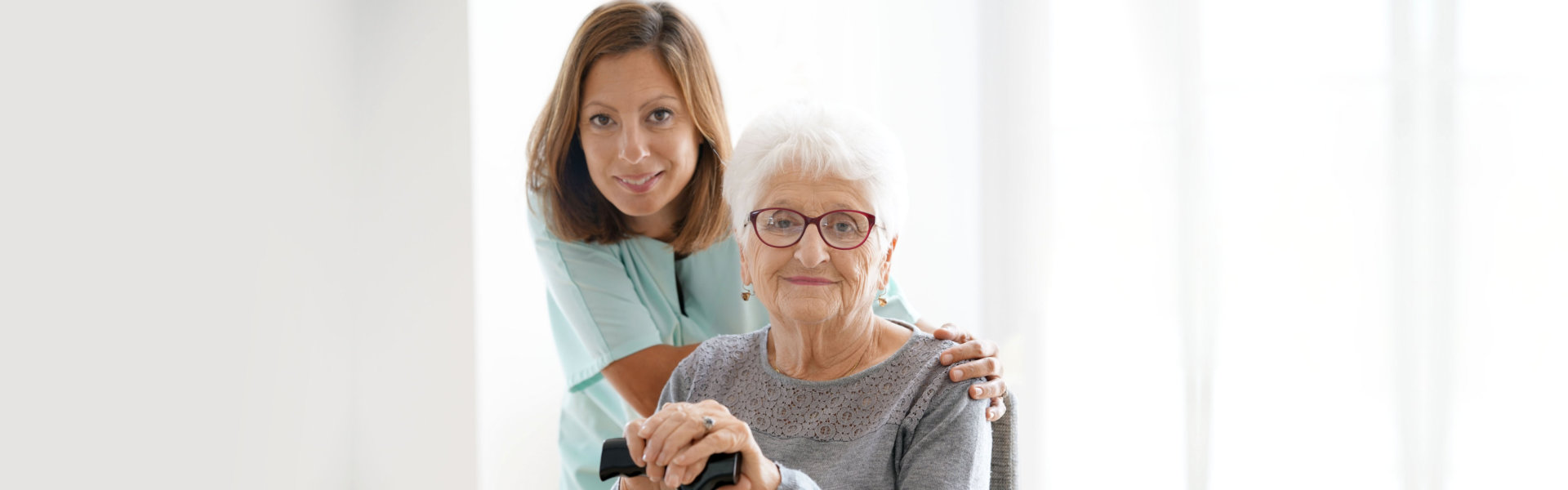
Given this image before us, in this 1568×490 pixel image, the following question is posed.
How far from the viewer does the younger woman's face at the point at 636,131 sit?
179 centimetres

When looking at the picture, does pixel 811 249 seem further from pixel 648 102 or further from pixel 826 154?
pixel 648 102

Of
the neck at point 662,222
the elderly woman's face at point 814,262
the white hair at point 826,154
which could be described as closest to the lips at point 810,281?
the elderly woman's face at point 814,262

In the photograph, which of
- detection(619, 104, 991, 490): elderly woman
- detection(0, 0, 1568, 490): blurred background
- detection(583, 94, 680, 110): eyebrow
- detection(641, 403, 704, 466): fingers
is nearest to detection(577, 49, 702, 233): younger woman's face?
detection(583, 94, 680, 110): eyebrow

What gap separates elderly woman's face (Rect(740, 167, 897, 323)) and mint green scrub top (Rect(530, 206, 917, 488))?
44 centimetres

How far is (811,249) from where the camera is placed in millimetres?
1385

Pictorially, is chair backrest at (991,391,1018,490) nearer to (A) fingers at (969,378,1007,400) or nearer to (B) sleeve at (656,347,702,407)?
(A) fingers at (969,378,1007,400)

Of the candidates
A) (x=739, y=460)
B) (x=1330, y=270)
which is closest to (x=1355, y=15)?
(x=1330, y=270)

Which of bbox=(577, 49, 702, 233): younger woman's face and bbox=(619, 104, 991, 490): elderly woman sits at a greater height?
bbox=(577, 49, 702, 233): younger woman's face

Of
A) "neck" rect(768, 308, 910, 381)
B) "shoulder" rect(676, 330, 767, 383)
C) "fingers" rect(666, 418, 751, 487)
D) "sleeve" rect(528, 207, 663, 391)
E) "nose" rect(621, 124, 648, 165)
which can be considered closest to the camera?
"fingers" rect(666, 418, 751, 487)

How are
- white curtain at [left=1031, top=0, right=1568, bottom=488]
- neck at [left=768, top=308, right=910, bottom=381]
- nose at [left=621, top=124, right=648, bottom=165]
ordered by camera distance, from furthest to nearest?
white curtain at [left=1031, top=0, right=1568, bottom=488] → nose at [left=621, top=124, right=648, bottom=165] → neck at [left=768, top=308, right=910, bottom=381]

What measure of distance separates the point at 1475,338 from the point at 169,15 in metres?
3.12

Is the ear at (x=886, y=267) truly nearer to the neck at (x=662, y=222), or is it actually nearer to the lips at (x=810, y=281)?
the lips at (x=810, y=281)

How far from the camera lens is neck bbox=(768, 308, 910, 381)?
147 centimetres

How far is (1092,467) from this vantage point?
10.3ft
